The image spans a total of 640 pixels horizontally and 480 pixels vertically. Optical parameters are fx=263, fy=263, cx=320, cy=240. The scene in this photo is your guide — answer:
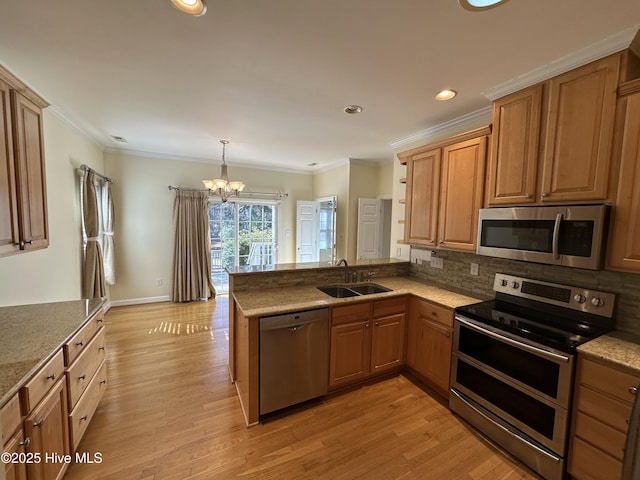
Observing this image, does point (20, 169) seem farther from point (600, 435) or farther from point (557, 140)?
point (600, 435)

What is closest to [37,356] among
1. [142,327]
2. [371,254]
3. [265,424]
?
[265,424]

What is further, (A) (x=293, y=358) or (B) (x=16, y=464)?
(A) (x=293, y=358)

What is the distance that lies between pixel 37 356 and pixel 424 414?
2598 mm

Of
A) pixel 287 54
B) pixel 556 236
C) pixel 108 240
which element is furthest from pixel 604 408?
pixel 108 240

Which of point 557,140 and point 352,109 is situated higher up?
point 352,109

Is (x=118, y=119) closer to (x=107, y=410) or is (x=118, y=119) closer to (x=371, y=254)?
(x=107, y=410)

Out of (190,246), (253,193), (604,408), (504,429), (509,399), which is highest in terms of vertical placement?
(253,193)

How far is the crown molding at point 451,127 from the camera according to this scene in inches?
106

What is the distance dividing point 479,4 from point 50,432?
10.4 feet

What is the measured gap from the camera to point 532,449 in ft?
5.52

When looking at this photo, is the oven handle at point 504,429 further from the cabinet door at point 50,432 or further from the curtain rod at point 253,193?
the curtain rod at point 253,193

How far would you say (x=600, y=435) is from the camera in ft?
4.72

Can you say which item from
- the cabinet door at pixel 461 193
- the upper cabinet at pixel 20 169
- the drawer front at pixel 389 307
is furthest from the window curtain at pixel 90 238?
the cabinet door at pixel 461 193

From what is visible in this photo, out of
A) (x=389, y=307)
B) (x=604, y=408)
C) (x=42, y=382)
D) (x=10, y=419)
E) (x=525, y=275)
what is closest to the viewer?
(x=10, y=419)
